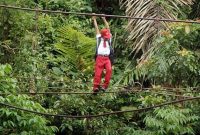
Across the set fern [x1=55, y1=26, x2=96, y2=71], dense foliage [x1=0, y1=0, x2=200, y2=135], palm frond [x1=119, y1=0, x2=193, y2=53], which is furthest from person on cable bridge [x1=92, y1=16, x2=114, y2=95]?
palm frond [x1=119, y1=0, x2=193, y2=53]

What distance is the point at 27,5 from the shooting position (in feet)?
31.3

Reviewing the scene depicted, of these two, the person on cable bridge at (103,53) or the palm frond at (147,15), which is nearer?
the person on cable bridge at (103,53)

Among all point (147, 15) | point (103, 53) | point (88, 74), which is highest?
point (147, 15)

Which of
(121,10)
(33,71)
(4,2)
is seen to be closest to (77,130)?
(33,71)

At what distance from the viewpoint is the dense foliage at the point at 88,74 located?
7.43 metres

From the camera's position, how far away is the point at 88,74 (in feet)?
28.6

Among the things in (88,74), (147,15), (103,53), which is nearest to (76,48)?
(88,74)

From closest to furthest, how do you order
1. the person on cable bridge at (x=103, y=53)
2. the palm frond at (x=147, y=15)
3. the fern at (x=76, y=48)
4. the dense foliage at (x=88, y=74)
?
the person on cable bridge at (x=103, y=53) < the dense foliage at (x=88, y=74) < the fern at (x=76, y=48) < the palm frond at (x=147, y=15)

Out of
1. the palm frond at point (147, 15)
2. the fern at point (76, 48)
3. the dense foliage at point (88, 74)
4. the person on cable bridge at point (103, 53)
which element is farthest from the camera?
the palm frond at point (147, 15)

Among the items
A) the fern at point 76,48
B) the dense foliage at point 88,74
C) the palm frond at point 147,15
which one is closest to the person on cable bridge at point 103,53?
the dense foliage at point 88,74

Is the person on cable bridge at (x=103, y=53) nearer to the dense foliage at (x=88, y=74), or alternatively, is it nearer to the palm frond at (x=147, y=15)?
the dense foliage at (x=88, y=74)

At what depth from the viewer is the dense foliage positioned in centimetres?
743

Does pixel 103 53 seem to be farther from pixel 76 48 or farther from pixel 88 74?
pixel 76 48

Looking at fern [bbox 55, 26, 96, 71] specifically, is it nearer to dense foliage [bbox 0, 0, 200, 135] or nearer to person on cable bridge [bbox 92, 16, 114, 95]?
dense foliage [bbox 0, 0, 200, 135]
